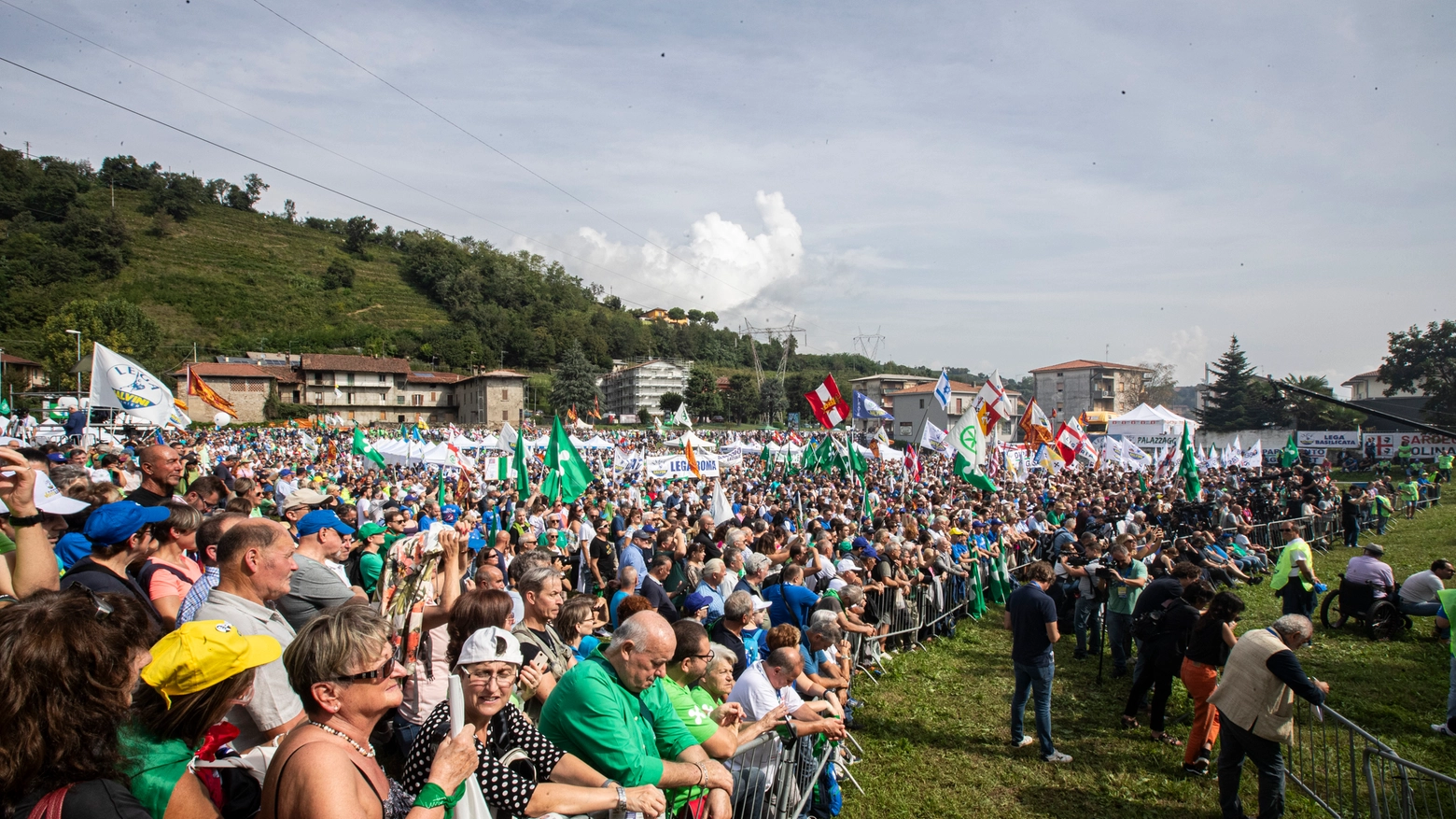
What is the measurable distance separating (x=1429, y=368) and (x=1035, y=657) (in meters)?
66.9

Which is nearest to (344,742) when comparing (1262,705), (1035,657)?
(1262,705)

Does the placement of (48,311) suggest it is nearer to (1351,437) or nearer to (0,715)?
(0,715)

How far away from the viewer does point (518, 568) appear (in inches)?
259

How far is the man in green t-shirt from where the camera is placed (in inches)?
329

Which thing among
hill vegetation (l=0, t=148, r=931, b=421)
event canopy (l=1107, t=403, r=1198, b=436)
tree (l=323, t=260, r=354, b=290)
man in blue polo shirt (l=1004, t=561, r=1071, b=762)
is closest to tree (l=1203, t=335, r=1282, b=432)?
event canopy (l=1107, t=403, r=1198, b=436)

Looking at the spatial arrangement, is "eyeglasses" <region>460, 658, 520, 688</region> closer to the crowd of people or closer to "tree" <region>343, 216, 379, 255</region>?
the crowd of people

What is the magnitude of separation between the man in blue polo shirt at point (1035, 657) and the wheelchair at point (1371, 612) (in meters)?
6.83

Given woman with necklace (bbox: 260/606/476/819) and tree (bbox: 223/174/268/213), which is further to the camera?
tree (bbox: 223/174/268/213)

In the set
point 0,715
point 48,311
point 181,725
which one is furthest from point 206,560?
point 48,311

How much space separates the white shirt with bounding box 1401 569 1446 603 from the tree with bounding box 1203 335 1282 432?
6192 centimetres

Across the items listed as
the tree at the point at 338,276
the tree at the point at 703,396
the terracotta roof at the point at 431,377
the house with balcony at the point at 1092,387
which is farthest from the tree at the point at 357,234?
the house with balcony at the point at 1092,387

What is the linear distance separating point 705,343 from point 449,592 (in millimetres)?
154308

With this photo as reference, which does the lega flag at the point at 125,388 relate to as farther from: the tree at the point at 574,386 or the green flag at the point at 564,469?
the tree at the point at 574,386

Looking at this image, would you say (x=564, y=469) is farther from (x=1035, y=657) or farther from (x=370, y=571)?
(x=1035, y=657)
